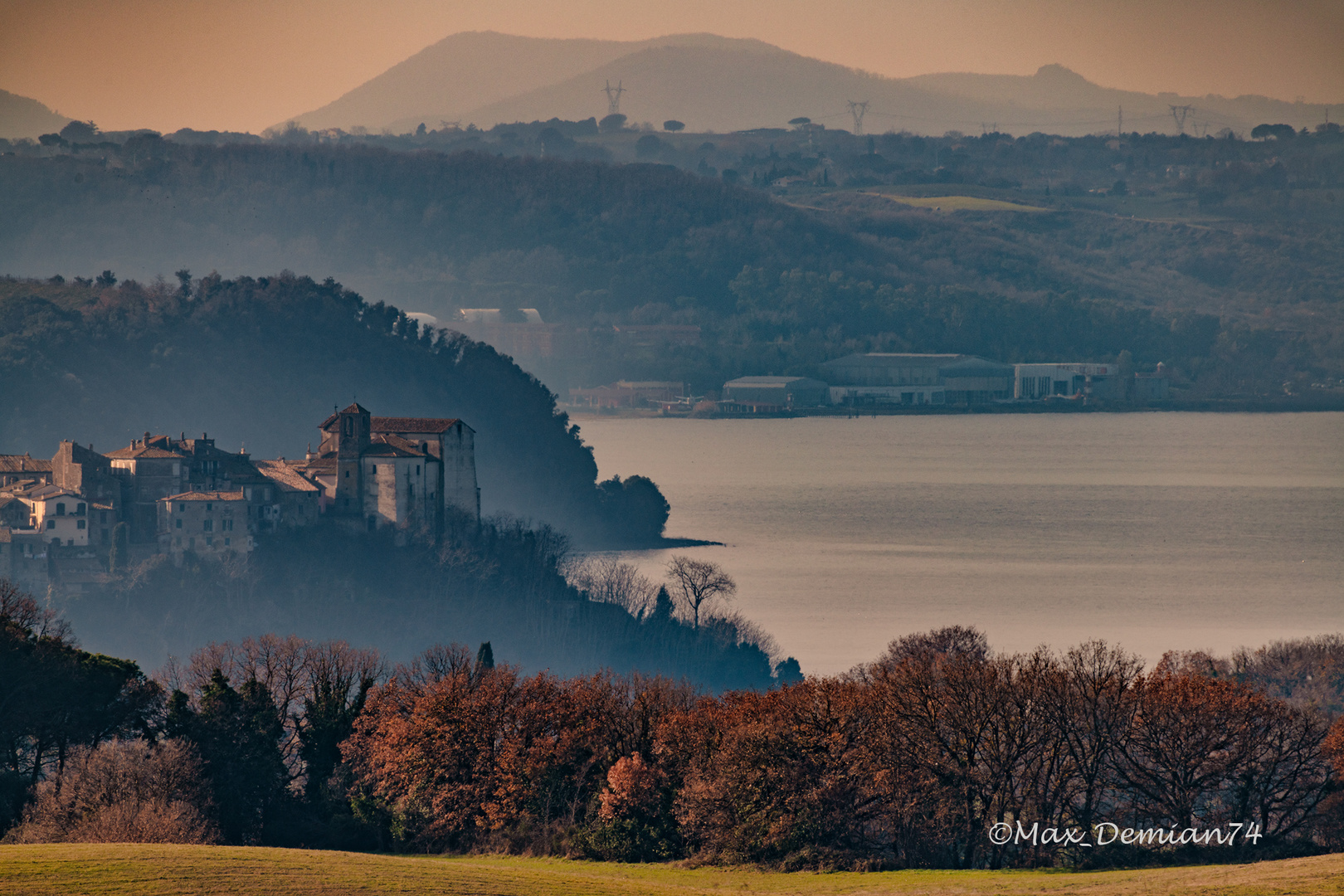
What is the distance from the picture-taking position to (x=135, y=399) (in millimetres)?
108750

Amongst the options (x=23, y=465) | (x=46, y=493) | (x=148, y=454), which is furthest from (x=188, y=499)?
(x=23, y=465)

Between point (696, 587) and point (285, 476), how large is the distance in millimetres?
18337

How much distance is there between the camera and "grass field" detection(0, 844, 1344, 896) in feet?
64.9

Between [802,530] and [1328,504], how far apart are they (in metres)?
52.8

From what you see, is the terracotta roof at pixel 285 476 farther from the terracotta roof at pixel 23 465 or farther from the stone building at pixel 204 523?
the terracotta roof at pixel 23 465

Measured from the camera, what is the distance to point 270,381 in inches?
4592

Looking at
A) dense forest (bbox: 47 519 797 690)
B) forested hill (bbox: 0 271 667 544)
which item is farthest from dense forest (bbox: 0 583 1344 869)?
forested hill (bbox: 0 271 667 544)

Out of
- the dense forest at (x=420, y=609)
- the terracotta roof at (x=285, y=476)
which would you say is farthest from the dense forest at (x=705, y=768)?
the terracotta roof at (x=285, y=476)

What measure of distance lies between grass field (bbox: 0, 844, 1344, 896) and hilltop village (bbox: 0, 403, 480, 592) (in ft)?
140

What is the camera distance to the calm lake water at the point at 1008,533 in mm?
76438

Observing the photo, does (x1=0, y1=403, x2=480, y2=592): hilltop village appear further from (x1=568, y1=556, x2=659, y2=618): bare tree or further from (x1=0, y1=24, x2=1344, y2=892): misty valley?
(x1=568, y1=556, x2=659, y2=618): bare tree

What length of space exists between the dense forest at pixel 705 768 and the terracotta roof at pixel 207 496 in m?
32.8

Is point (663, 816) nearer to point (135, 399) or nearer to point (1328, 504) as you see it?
point (135, 399)

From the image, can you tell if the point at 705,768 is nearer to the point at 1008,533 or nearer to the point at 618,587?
the point at 618,587
